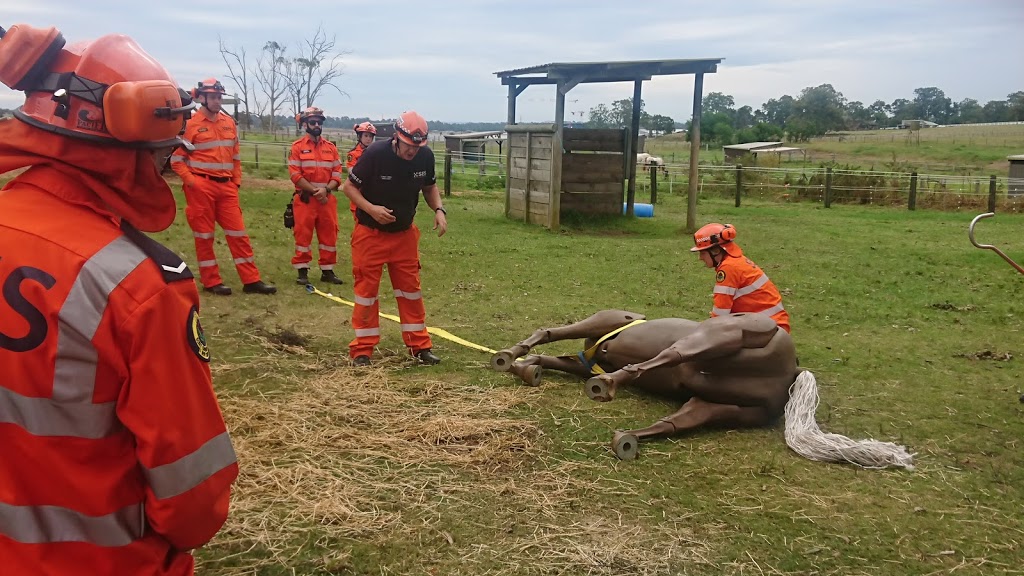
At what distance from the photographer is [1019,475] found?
4.41 meters

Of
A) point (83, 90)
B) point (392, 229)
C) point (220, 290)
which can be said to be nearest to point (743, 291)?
point (392, 229)

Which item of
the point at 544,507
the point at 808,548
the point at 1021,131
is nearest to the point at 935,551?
the point at 808,548

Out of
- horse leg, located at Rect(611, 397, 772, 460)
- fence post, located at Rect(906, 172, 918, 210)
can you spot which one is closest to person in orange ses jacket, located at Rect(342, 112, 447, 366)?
horse leg, located at Rect(611, 397, 772, 460)

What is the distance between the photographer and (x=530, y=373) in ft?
18.6

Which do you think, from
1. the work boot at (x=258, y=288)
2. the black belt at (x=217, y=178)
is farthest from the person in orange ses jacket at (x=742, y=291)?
the black belt at (x=217, y=178)

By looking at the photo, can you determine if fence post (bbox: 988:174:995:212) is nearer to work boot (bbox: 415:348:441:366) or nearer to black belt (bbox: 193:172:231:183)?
work boot (bbox: 415:348:441:366)

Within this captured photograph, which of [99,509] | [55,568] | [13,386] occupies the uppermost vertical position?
[13,386]

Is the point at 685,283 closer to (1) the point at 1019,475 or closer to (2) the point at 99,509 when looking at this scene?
(1) the point at 1019,475

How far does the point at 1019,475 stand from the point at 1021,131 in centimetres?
6158

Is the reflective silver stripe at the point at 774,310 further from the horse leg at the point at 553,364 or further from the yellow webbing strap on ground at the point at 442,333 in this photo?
the yellow webbing strap on ground at the point at 442,333

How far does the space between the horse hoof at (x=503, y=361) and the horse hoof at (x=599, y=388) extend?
143cm

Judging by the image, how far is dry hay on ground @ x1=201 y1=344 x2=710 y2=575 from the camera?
3379 millimetres

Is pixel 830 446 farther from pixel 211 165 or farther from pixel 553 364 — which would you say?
pixel 211 165

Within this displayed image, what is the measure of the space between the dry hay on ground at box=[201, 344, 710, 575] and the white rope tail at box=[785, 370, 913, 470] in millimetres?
1209
